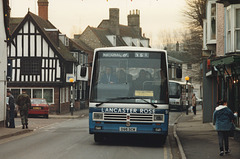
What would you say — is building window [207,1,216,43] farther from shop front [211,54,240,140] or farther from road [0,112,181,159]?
road [0,112,181,159]

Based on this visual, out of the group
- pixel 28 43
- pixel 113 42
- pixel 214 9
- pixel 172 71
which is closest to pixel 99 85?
pixel 214 9

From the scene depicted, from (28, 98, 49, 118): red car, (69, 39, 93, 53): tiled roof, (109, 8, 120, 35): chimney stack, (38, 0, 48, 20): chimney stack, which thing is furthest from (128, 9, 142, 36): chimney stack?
(28, 98, 49, 118): red car

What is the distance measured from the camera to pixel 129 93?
655 inches

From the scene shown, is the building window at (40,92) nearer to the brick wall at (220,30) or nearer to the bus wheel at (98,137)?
the brick wall at (220,30)

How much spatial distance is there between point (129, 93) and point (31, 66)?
108 feet

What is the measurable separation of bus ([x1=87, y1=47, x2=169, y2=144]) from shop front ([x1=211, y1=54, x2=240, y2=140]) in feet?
7.13

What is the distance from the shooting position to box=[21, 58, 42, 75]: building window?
4812 centimetres

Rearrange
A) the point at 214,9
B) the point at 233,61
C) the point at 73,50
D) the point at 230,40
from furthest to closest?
the point at 73,50, the point at 214,9, the point at 230,40, the point at 233,61

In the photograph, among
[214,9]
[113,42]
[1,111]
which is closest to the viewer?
[1,111]

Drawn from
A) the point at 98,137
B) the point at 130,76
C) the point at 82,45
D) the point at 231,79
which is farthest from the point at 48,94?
the point at 130,76

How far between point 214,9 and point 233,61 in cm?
1197

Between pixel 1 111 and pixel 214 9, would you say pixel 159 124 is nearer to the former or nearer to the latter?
pixel 1 111

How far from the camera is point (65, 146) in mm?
16516

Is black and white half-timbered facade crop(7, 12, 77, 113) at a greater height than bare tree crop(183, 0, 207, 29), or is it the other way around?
bare tree crop(183, 0, 207, 29)
